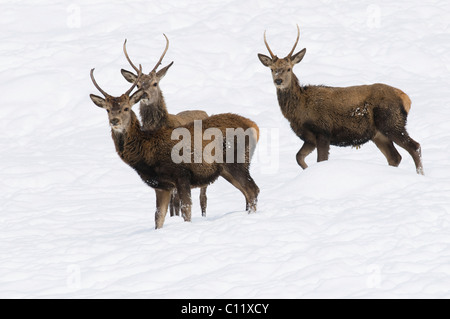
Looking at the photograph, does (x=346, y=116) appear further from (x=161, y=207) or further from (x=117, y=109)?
(x=117, y=109)

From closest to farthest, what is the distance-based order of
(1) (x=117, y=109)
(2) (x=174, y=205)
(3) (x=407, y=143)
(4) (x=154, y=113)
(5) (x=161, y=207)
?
(1) (x=117, y=109) → (5) (x=161, y=207) → (2) (x=174, y=205) → (4) (x=154, y=113) → (3) (x=407, y=143)

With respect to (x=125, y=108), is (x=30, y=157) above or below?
below

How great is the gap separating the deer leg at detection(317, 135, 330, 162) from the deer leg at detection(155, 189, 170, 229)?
307cm

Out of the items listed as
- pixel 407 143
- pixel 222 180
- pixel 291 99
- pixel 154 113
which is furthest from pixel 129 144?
pixel 222 180

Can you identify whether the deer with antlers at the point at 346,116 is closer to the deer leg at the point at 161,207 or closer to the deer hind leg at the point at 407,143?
the deer hind leg at the point at 407,143

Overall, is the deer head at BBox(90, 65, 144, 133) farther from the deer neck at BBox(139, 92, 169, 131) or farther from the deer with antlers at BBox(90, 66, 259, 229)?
the deer neck at BBox(139, 92, 169, 131)

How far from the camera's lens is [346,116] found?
1248cm

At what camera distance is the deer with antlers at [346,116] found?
12484 mm

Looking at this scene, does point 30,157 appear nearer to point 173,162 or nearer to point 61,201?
point 61,201

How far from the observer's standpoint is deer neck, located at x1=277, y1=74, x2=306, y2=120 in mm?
12680

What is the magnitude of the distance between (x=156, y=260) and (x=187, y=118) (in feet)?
14.6

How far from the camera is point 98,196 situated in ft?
46.2

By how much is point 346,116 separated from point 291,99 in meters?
0.90
